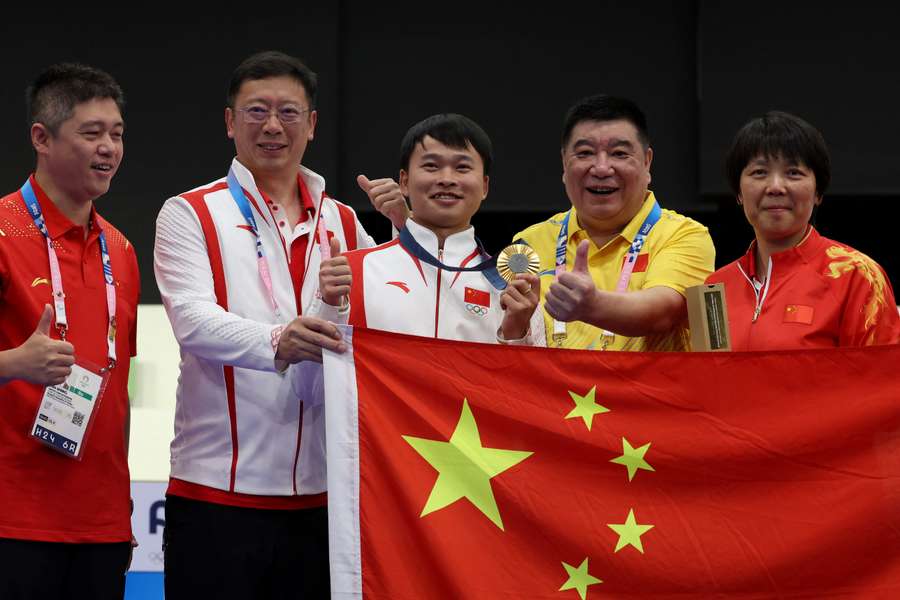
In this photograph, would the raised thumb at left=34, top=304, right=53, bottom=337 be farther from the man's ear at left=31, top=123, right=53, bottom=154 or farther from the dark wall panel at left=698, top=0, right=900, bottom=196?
the dark wall panel at left=698, top=0, right=900, bottom=196

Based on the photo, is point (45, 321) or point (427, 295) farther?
point (427, 295)

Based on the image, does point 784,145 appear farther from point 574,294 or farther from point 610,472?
point 610,472

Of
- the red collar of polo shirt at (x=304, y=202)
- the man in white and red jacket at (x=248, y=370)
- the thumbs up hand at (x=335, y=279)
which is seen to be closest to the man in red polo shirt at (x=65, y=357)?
the man in white and red jacket at (x=248, y=370)

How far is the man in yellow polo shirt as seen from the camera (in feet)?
9.97

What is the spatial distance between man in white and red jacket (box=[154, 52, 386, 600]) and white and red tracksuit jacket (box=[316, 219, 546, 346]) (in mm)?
181

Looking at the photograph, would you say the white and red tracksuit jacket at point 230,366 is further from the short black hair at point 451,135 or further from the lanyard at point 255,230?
the short black hair at point 451,135

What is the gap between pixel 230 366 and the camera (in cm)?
289

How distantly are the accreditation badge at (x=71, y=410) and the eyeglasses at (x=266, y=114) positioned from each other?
2.55 feet

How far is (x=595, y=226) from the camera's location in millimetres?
3199

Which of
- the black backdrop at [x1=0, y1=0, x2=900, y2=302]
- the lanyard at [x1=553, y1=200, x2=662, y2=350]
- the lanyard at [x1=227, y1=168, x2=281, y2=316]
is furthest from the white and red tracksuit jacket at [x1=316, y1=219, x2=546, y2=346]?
the black backdrop at [x1=0, y1=0, x2=900, y2=302]

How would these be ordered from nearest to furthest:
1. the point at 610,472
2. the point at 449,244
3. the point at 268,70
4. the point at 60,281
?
1. the point at 610,472
2. the point at 60,281
3. the point at 449,244
4. the point at 268,70

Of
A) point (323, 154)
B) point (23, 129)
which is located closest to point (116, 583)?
point (323, 154)

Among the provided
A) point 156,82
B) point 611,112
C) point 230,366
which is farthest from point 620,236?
point 156,82

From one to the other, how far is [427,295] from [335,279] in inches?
12.5
